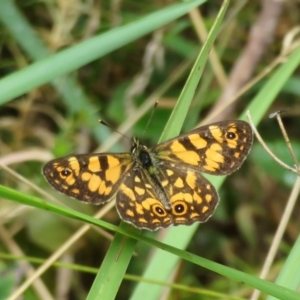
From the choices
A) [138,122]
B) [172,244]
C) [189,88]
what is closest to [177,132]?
[189,88]

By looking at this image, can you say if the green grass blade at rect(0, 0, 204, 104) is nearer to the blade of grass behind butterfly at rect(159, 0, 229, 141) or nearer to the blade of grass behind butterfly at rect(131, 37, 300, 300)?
the blade of grass behind butterfly at rect(159, 0, 229, 141)

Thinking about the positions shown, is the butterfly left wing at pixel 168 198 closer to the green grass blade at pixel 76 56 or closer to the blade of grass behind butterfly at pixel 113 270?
the blade of grass behind butterfly at pixel 113 270

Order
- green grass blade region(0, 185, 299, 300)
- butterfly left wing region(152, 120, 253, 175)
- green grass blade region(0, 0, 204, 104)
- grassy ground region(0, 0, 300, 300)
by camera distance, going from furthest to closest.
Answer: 1. grassy ground region(0, 0, 300, 300)
2. butterfly left wing region(152, 120, 253, 175)
3. green grass blade region(0, 0, 204, 104)
4. green grass blade region(0, 185, 299, 300)

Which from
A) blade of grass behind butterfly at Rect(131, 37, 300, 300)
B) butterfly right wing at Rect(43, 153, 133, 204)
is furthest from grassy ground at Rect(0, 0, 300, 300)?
butterfly right wing at Rect(43, 153, 133, 204)

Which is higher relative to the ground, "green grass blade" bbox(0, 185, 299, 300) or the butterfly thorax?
the butterfly thorax

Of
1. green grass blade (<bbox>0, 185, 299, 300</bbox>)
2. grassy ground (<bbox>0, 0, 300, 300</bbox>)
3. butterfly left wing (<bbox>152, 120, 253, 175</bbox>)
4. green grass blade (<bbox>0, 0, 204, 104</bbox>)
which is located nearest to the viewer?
green grass blade (<bbox>0, 185, 299, 300</bbox>)

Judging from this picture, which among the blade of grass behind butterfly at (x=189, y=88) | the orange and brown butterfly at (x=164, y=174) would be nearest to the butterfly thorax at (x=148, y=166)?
the orange and brown butterfly at (x=164, y=174)

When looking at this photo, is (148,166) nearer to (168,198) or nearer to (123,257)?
(168,198)
